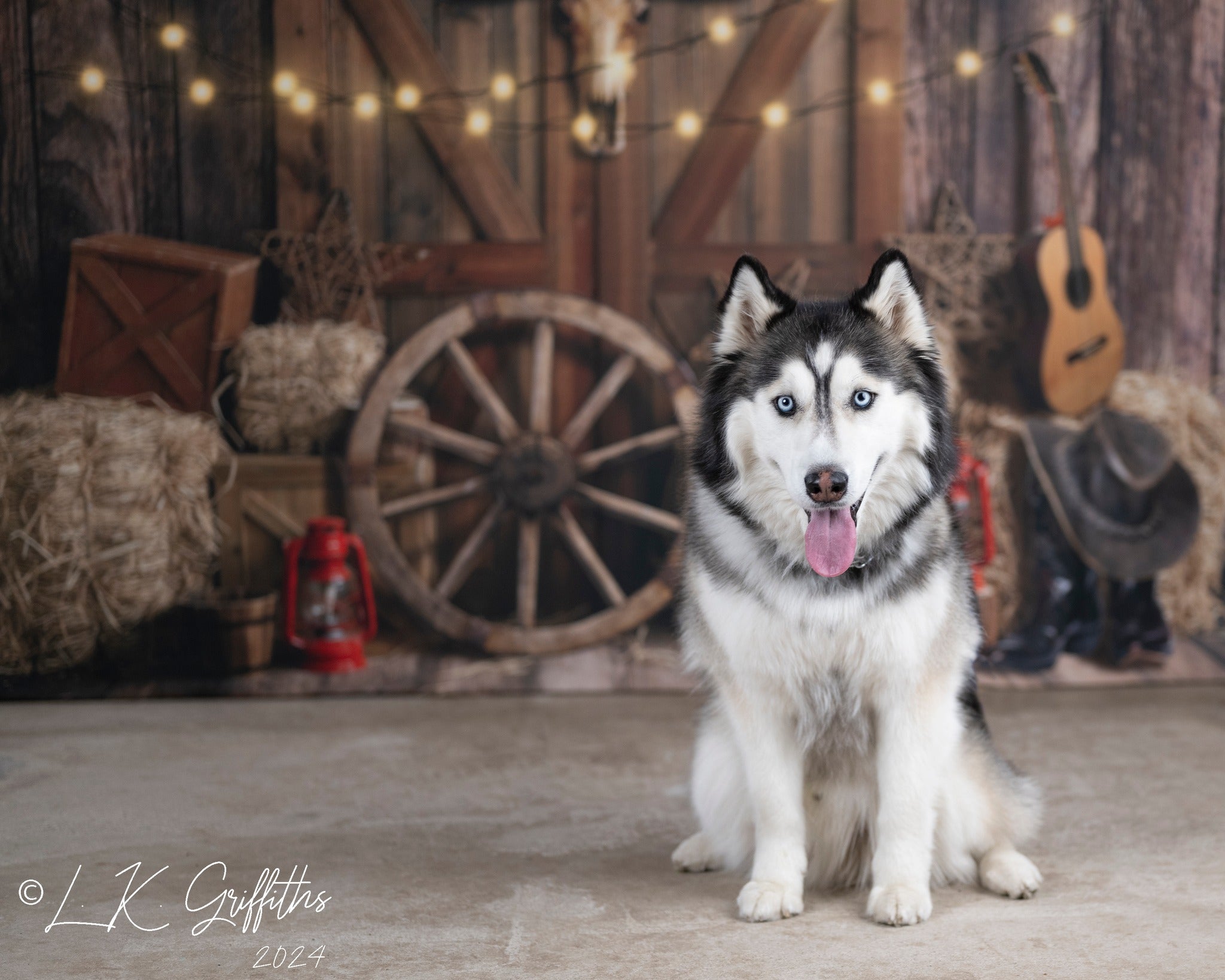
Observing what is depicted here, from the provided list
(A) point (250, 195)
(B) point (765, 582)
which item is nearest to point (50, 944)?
(B) point (765, 582)

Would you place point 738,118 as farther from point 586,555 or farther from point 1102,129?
point 586,555

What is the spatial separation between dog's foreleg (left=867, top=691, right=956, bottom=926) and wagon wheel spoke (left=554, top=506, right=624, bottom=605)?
1933mm

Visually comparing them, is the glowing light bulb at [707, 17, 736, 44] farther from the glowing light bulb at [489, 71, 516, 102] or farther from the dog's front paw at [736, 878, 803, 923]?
the dog's front paw at [736, 878, 803, 923]

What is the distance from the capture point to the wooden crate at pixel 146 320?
361 centimetres

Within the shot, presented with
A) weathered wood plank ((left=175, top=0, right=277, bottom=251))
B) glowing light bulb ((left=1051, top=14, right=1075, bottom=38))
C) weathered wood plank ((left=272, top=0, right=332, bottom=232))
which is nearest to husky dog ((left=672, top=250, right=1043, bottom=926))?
weathered wood plank ((left=272, top=0, right=332, bottom=232))

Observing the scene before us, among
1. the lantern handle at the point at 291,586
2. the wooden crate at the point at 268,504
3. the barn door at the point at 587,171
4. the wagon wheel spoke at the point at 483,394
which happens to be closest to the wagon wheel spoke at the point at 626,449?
the barn door at the point at 587,171

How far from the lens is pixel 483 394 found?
3.76 m

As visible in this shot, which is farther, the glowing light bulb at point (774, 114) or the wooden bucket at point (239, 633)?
the glowing light bulb at point (774, 114)

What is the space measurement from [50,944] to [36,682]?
5.99ft

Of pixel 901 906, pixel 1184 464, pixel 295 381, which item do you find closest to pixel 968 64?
pixel 1184 464

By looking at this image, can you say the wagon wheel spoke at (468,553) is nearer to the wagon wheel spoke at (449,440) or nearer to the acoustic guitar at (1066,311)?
the wagon wheel spoke at (449,440)

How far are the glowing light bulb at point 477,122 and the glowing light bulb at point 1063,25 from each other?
78.3 inches

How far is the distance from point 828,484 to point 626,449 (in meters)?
2.11

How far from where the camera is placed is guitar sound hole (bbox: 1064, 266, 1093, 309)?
143 inches
